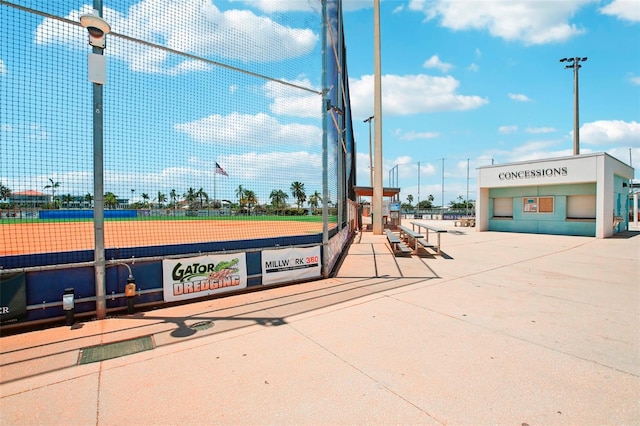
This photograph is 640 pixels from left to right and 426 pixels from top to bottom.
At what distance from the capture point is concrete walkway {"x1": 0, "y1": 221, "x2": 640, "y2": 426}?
2.39 metres

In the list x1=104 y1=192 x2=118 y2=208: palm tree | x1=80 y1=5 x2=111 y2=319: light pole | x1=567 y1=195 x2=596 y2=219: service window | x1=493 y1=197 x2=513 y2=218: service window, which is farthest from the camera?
x1=493 y1=197 x2=513 y2=218: service window

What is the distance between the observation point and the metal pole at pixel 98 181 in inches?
169

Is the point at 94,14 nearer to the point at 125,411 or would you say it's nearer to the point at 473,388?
the point at 125,411

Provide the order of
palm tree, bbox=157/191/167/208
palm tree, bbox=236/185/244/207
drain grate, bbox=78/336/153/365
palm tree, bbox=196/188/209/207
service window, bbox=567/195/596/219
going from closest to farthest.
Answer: drain grate, bbox=78/336/153/365, palm tree, bbox=157/191/167/208, palm tree, bbox=196/188/209/207, palm tree, bbox=236/185/244/207, service window, bbox=567/195/596/219

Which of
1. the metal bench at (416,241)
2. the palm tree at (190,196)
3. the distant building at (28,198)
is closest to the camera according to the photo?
the distant building at (28,198)

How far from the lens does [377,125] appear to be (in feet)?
62.6

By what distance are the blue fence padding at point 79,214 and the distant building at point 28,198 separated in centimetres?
34

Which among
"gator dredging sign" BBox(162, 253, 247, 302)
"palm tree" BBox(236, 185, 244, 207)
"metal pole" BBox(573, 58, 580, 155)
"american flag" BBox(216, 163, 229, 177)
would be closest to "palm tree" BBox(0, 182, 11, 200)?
"gator dredging sign" BBox(162, 253, 247, 302)

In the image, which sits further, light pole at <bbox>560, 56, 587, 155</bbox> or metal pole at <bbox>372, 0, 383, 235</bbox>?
light pole at <bbox>560, 56, 587, 155</bbox>

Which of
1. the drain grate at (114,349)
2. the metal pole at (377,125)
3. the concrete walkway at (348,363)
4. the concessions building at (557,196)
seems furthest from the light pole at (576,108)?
the drain grate at (114,349)

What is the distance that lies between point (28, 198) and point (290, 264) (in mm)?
4084

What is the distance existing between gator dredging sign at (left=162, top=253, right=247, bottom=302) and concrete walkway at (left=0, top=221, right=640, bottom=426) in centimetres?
24

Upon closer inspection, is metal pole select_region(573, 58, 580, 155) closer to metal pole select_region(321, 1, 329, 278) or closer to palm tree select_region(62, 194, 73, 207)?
metal pole select_region(321, 1, 329, 278)

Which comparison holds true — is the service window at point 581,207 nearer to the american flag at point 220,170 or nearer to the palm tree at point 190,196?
the american flag at point 220,170
